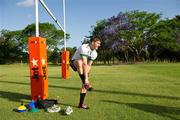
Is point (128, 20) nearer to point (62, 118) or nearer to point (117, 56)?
point (117, 56)

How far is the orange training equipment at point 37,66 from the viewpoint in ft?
32.3

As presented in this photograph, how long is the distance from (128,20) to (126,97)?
53.9 metres

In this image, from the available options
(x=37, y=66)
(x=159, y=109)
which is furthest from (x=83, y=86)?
(x=37, y=66)

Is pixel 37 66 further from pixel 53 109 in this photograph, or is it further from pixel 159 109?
pixel 159 109

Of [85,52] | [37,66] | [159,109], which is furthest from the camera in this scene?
[37,66]

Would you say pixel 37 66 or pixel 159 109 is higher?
pixel 37 66

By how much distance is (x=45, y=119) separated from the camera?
279 inches

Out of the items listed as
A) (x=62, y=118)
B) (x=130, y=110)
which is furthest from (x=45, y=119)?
(x=130, y=110)

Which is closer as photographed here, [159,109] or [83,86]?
[159,109]

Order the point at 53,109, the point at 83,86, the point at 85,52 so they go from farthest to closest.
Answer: the point at 83,86 < the point at 85,52 < the point at 53,109

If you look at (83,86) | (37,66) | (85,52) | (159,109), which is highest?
(85,52)

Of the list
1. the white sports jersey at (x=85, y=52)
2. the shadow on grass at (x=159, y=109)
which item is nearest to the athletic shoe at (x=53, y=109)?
the white sports jersey at (x=85, y=52)

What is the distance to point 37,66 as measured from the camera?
9.91 m

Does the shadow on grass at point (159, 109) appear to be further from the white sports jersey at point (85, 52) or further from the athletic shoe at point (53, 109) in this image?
the athletic shoe at point (53, 109)
